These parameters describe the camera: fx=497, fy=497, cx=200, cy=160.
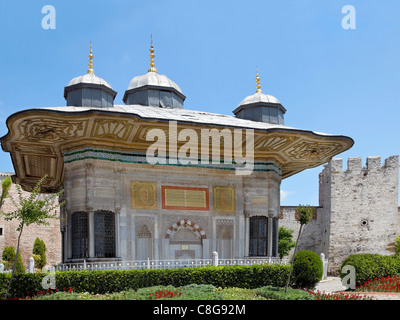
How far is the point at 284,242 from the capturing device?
30719 millimetres

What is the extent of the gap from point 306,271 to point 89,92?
862cm

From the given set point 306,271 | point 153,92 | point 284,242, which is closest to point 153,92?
point 153,92

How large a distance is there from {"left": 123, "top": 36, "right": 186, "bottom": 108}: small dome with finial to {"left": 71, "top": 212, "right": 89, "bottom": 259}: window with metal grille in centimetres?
550

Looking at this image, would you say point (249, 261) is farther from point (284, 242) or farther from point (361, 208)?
point (361, 208)

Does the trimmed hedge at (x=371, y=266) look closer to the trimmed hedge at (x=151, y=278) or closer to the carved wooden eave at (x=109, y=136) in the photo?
the trimmed hedge at (x=151, y=278)

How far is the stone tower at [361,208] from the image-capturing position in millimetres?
29969

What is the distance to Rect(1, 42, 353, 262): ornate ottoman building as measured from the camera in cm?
1390

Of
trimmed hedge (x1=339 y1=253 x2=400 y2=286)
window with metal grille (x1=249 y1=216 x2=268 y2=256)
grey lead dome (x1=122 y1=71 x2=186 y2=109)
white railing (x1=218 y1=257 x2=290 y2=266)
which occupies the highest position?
grey lead dome (x1=122 y1=71 x2=186 y2=109)

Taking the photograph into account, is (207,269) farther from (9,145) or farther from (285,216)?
(285,216)

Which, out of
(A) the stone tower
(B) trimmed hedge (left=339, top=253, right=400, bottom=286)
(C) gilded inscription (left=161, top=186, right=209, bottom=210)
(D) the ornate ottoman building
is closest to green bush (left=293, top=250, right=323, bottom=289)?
(D) the ornate ottoman building

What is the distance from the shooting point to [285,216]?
32688 mm

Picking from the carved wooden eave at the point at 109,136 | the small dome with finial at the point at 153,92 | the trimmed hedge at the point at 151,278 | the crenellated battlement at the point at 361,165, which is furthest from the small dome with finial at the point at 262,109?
the crenellated battlement at the point at 361,165

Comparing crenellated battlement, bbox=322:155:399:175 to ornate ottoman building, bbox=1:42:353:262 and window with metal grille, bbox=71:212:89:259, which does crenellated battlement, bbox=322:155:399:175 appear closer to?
ornate ottoman building, bbox=1:42:353:262

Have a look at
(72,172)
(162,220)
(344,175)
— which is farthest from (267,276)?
(344,175)
